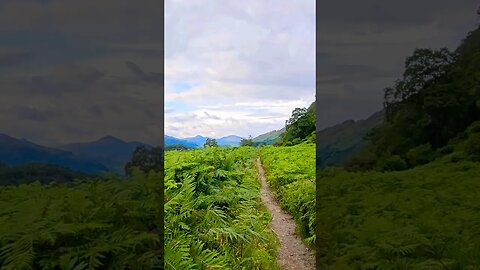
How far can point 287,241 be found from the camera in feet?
9.56

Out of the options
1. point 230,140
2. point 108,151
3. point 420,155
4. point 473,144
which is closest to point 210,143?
point 230,140

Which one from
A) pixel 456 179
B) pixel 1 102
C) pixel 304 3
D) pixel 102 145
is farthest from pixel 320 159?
pixel 1 102

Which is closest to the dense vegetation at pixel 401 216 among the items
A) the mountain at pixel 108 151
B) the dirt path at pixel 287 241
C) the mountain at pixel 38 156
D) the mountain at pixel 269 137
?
the dirt path at pixel 287 241

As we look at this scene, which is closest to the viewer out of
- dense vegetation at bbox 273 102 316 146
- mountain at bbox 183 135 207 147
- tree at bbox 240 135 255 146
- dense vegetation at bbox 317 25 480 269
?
dense vegetation at bbox 317 25 480 269

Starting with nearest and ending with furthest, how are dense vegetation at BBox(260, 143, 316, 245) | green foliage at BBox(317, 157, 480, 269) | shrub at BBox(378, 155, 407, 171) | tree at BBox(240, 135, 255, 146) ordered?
green foliage at BBox(317, 157, 480, 269) → shrub at BBox(378, 155, 407, 171) → dense vegetation at BBox(260, 143, 316, 245) → tree at BBox(240, 135, 255, 146)

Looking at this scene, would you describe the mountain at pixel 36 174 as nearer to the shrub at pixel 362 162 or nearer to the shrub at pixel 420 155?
the shrub at pixel 362 162

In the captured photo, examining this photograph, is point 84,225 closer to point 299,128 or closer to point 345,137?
point 345,137

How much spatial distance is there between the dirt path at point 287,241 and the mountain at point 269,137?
1.22 feet

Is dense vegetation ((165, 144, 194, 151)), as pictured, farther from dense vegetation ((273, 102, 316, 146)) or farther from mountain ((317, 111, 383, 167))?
mountain ((317, 111, 383, 167))

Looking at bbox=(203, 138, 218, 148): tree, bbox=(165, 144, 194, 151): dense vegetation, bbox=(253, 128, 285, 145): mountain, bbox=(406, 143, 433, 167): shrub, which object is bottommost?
bbox=(406, 143, 433, 167): shrub

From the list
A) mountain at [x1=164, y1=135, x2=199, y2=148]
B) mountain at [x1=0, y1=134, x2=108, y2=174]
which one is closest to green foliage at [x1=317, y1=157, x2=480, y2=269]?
mountain at [x1=164, y1=135, x2=199, y2=148]

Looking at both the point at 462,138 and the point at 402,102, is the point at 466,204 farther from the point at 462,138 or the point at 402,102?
the point at 402,102

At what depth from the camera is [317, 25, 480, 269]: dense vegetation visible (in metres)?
2.25

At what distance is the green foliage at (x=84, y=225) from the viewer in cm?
180
